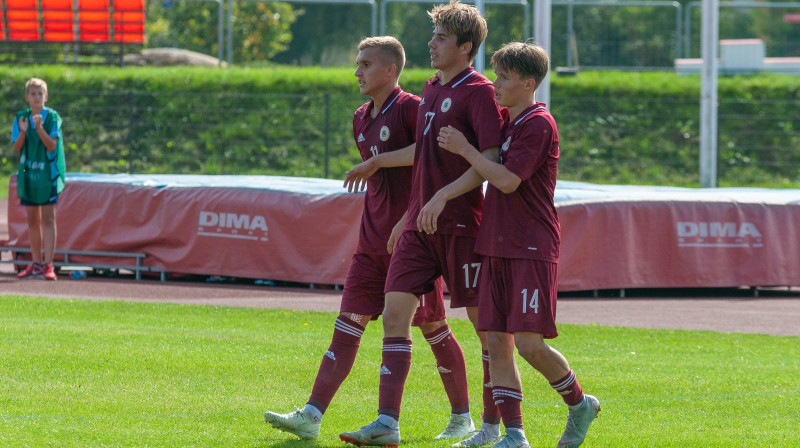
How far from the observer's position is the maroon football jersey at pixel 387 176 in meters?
5.82

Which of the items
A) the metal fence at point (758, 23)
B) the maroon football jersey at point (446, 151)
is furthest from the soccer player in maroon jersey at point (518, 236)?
the metal fence at point (758, 23)

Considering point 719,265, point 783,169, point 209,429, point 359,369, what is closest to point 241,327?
point 359,369

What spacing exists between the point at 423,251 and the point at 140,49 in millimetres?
26621

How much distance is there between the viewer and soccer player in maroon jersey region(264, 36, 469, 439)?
18.9 feet

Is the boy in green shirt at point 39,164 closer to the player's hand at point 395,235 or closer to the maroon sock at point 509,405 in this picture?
the player's hand at point 395,235

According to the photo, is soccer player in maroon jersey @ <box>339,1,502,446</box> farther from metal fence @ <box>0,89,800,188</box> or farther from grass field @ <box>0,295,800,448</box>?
metal fence @ <box>0,89,800,188</box>

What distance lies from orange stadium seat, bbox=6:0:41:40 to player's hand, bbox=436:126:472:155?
2611cm

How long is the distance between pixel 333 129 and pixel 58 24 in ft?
29.3

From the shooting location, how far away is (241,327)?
9.70 meters

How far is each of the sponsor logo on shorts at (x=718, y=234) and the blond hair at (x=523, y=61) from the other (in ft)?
26.7

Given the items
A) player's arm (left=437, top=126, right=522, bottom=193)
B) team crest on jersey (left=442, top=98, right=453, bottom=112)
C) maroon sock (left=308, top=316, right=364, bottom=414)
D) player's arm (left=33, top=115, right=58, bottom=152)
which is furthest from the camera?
player's arm (left=33, top=115, right=58, bottom=152)

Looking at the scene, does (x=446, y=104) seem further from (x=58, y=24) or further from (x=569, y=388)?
(x=58, y=24)

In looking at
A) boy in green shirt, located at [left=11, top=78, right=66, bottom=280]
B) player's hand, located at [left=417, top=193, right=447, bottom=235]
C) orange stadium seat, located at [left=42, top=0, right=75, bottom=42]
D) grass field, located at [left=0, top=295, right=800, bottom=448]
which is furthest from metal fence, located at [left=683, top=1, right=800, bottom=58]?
player's hand, located at [left=417, top=193, right=447, bottom=235]

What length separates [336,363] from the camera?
5691 millimetres
